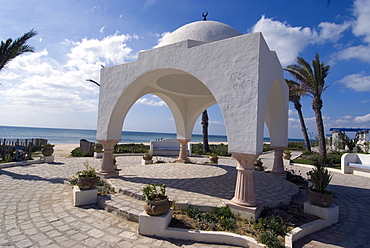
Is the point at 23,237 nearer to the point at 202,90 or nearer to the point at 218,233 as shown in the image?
the point at 218,233

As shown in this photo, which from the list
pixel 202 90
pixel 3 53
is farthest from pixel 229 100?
pixel 3 53

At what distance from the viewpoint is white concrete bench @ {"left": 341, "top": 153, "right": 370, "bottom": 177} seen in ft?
39.7

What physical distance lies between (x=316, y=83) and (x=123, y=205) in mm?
17312

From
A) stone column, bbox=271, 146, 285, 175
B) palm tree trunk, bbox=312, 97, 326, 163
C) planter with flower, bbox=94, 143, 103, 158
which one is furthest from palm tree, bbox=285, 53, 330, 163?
planter with flower, bbox=94, 143, 103, 158

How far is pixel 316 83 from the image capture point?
16.4 metres

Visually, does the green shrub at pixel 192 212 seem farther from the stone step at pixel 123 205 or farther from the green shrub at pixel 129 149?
the green shrub at pixel 129 149

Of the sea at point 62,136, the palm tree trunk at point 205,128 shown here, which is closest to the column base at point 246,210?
the palm tree trunk at point 205,128

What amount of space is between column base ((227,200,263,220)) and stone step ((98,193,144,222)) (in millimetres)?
2347

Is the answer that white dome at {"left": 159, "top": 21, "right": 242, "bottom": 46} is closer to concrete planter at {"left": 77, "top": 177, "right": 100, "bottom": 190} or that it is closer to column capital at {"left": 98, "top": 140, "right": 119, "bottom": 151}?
column capital at {"left": 98, "top": 140, "right": 119, "bottom": 151}

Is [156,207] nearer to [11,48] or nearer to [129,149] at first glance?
[11,48]

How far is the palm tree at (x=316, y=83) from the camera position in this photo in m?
16.4

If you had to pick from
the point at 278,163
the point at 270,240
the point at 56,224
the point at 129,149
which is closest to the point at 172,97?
the point at 278,163

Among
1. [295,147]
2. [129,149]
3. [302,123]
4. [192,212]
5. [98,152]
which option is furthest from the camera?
[295,147]

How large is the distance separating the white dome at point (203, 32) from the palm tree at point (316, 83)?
11072 millimetres
